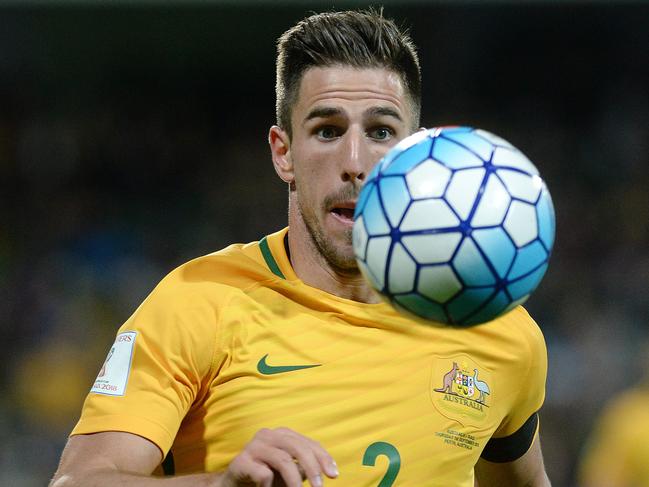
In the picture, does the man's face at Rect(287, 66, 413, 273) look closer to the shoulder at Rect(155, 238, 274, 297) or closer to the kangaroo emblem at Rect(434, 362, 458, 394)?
the shoulder at Rect(155, 238, 274, 297)

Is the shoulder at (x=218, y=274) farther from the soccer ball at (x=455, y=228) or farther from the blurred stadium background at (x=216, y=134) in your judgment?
the blurred stadium background at (x=216, y=134)

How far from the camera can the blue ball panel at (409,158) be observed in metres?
2.65

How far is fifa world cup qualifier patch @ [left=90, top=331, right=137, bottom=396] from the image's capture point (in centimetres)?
302

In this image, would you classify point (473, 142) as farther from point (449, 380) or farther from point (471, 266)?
point (449, 380)

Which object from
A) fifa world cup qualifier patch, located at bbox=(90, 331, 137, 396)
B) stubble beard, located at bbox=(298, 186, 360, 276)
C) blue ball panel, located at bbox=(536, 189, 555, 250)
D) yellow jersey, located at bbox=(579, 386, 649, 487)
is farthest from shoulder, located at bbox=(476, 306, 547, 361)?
yellow jersey, located at bbox=(579, 386, 649, 487)

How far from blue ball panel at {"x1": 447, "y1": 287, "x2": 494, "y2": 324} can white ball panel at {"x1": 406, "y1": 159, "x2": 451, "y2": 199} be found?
0.27m

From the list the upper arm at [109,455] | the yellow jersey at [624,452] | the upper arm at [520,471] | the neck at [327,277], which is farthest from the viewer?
the yellow jersey at [624,452]

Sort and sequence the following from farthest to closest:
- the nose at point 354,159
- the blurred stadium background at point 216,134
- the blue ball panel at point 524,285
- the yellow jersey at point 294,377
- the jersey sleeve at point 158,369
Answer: the blurred stadium background at point 216,134 → the nose at point 354,159 → the yellow jersey at point 294,377 → the jersey sleeve at point 158,369 → the blue ball panel at point 524,285

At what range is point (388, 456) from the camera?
3.18m

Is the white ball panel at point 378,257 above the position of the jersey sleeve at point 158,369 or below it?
above

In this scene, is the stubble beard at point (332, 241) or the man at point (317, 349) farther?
the stubble beard at point (332, 241)

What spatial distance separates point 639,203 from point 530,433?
831 cm

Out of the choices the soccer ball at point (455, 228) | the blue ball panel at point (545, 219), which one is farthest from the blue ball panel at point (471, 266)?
the blue ball panel at point (545, 219)

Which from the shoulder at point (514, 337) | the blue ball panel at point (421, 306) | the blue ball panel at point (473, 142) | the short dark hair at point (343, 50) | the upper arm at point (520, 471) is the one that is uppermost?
the short dark hair at point (343, 50)
